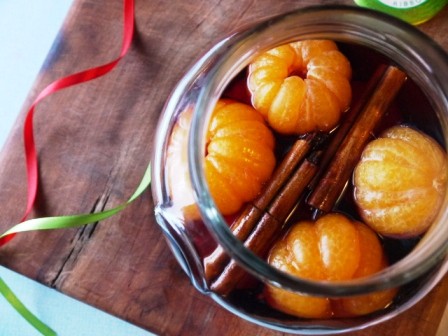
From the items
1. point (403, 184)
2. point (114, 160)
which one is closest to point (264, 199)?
point (403, 184)

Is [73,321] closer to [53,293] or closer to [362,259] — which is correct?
[53,293]

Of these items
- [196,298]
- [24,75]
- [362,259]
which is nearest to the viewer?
[362,259]

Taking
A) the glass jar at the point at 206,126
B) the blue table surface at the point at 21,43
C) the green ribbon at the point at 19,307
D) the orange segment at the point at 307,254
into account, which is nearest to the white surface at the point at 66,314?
the green ribbon at the point at 19,307

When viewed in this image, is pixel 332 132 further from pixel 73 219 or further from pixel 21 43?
pixel 21 43

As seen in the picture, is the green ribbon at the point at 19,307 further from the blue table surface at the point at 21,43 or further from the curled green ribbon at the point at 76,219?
the blue table surface at the point at 21,43

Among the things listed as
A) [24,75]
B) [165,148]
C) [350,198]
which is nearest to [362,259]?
[350,198]

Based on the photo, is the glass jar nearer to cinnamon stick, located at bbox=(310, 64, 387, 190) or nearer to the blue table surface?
cinnamon stick, located at bbox=(310, 64, 387, 190)

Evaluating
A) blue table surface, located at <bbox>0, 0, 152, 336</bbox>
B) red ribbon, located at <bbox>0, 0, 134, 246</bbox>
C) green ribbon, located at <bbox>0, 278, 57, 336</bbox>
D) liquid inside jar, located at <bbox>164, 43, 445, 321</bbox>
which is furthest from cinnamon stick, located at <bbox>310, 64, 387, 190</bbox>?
blue table surface, located at <bbox>0, 0, 152, 336</bbox>
